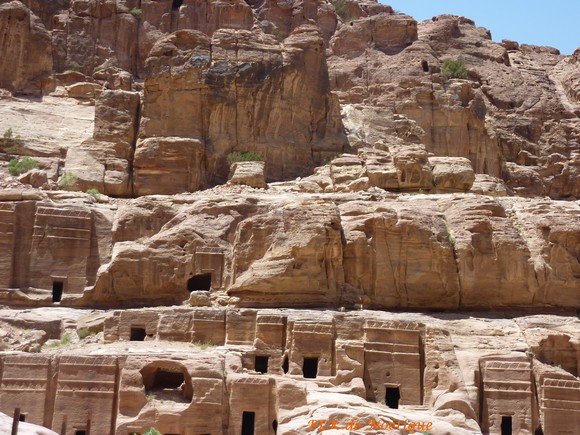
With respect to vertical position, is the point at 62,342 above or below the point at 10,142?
below

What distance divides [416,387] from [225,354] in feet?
21.5

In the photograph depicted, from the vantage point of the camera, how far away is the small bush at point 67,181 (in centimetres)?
4469

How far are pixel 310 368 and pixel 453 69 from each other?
32.4 meters

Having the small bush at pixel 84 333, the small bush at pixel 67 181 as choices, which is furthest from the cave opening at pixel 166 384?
the small bush at pixel 67 181

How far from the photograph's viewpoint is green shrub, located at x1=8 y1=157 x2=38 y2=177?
4528 centimetres

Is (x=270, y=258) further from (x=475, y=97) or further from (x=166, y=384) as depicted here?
(x=475, y=97)

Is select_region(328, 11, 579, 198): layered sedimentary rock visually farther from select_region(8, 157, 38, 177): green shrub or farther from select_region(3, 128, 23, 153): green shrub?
select_region(3, 128, 23, 153): green shrub

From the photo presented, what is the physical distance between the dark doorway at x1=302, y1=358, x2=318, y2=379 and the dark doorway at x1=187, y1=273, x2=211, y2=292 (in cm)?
579

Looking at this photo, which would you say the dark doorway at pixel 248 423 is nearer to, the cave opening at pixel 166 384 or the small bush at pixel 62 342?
the cave opening at pixel 166 384

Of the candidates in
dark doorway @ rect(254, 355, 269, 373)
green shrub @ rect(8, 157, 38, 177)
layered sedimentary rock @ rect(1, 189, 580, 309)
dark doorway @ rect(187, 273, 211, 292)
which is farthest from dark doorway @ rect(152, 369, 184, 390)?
green shrub @ rect(8, 157, 38, 177)

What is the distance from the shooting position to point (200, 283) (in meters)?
38.8

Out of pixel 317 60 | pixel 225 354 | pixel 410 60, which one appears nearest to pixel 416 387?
pixel 225 354

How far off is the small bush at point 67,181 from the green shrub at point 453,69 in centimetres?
2547

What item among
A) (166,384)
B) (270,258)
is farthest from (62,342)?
(270,258)
